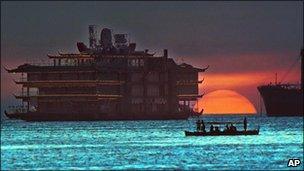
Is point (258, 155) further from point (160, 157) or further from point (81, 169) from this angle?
point (81, 169)

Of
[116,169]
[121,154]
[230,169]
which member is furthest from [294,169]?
[121,154]

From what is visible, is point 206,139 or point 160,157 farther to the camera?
point 206,139

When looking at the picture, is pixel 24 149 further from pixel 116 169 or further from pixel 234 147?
pixel 116 169

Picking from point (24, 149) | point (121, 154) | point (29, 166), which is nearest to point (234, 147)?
point (121, 154)

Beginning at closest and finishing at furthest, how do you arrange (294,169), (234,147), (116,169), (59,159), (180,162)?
(294,169), (116,169), (180,162), (59,159), (234,147)

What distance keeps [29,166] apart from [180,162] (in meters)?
10.7

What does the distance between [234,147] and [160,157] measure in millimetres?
14715

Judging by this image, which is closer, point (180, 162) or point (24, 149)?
point (180, 162)

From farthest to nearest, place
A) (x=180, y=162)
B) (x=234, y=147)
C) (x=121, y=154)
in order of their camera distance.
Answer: (x=234, y=147)
(x=121, y=154)
(x=180, y=162)

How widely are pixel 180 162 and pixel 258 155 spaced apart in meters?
9.41

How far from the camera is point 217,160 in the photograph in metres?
81.6

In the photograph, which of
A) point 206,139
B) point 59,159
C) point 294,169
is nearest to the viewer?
point 294,169

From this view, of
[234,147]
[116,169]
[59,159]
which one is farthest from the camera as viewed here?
[234,147]

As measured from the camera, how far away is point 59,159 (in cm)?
8556
